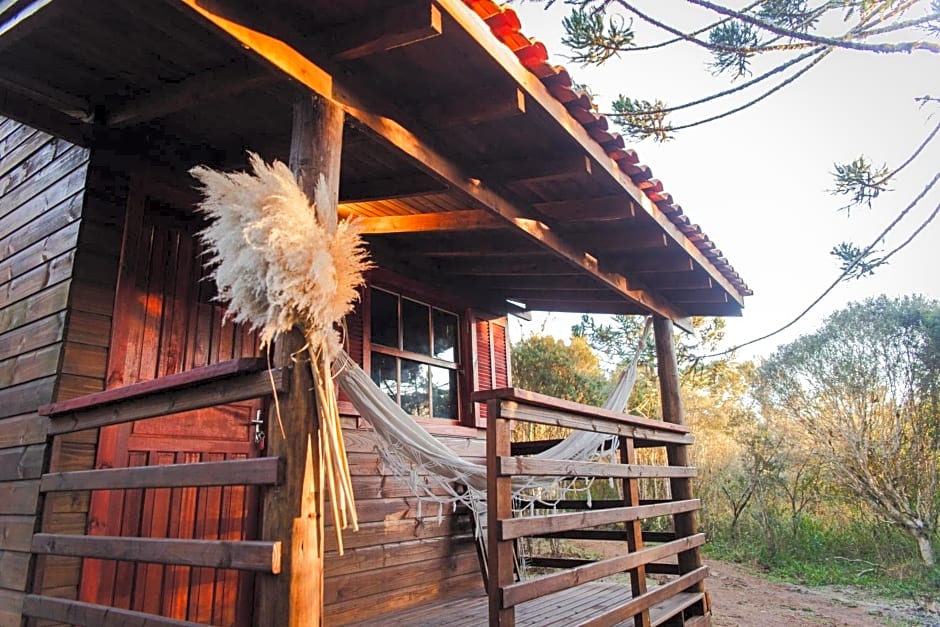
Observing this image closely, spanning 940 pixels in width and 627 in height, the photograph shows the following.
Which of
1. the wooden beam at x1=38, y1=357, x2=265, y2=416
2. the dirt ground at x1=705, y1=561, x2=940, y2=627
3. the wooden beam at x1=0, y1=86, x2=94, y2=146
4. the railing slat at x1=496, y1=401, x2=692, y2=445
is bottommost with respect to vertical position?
the dirt ground at x1=705, y1=561, x2=940, y2=627

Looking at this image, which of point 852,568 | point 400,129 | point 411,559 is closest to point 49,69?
point 400,129

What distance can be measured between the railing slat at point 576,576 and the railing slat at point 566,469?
324 millimetres

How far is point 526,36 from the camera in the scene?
1.86 metres

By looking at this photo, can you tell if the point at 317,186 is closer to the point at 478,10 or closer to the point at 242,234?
the point at 242,234

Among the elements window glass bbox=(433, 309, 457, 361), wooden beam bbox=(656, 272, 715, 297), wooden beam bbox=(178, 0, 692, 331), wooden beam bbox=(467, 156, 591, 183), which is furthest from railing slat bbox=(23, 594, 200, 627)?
wooden beam bbox=(656, 272, 715, 297)

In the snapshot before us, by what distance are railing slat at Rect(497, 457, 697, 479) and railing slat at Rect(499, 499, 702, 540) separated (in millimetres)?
139

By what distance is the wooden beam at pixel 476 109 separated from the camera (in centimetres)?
192

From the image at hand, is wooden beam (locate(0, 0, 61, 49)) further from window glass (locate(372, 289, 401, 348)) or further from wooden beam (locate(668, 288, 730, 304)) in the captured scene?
wooden beam (locate(668, 288, 730, 304))

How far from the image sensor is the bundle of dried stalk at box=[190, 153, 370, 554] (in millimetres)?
1272

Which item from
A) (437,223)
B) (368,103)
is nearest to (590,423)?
(437,223)

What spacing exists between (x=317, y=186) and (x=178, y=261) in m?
1.37

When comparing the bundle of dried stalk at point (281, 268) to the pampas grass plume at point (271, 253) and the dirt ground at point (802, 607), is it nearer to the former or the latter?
the pampas grass plume at point (271, 253)

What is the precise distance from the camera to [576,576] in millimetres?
2033

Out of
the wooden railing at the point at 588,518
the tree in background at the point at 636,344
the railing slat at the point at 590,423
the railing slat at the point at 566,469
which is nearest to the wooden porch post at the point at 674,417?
the wooden railing at the point at 588,518
